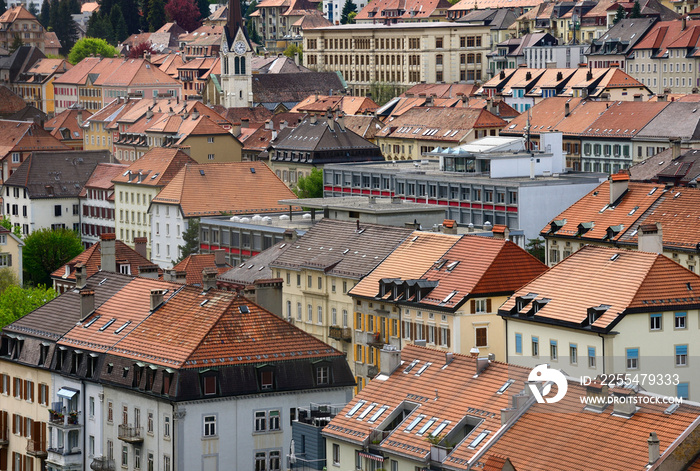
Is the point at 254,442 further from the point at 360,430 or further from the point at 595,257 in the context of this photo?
the point at 595,257

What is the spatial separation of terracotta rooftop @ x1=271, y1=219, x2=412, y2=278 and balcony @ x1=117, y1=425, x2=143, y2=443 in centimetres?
2403

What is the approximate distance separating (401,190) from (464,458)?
9047 centimetres

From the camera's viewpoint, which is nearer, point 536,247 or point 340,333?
point 340,333

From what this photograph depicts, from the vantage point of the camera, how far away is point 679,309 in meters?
86.0

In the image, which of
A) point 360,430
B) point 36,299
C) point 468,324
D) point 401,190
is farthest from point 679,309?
point 401,190

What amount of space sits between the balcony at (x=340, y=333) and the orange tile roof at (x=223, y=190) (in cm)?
5050

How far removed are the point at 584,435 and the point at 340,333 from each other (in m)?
40.6

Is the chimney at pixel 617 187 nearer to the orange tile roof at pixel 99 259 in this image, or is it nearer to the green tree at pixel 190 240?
the orange tile roof at pixel 99 259

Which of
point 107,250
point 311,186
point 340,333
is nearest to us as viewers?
point 340,333

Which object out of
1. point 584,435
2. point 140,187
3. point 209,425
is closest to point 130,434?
point 209,425

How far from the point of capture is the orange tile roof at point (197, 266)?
124375 mm

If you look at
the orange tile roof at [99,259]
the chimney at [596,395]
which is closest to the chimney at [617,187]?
the orange tile roof at [99,259]

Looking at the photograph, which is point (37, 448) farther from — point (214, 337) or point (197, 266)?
point (197, 266)

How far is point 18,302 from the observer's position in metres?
114
